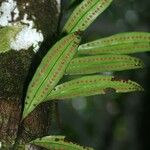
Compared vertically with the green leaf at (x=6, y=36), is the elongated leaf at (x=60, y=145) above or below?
below

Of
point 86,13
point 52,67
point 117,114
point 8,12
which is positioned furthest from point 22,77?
point 117,114

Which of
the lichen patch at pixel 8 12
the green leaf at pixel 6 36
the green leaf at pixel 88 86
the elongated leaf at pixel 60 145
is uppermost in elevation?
the lichen patch at pixel 8 12

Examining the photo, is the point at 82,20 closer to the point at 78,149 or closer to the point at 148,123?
the point at 78,149

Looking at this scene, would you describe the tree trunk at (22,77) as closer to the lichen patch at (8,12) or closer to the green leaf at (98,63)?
the lichen patch at (8,12)

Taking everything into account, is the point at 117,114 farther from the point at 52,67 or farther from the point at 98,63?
the point at 52,67

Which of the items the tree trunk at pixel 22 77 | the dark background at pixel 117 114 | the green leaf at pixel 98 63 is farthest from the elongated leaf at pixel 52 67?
the dark background at pixel 117 114

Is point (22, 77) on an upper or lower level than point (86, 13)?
lower

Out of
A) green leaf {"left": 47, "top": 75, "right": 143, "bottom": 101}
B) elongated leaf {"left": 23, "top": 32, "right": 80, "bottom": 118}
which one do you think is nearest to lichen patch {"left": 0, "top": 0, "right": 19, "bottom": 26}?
elongated leaf {"left": 23, "top": 32, "right": 80, "bottom": 118}
